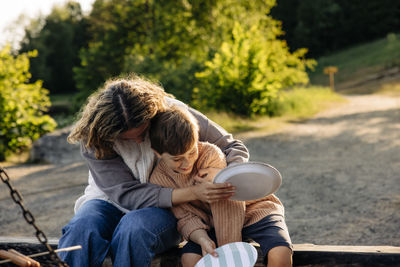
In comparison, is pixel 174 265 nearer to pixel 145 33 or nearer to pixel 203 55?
pixel 203 55

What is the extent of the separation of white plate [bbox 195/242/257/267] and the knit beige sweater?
0.32 ft

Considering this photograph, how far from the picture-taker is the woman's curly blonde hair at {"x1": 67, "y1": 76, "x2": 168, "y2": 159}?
7.04 feet

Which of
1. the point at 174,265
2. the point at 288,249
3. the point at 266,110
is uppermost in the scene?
the point at 288,249

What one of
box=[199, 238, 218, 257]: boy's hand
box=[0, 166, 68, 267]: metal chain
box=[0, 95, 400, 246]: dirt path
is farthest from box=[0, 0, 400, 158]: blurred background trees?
box=[0, 166, 68, 267]: metal chain

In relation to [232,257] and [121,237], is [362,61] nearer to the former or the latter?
[232,257]

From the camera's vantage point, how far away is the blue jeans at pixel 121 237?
2.15 meters

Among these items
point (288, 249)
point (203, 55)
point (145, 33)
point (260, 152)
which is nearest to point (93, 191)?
point (288, 249)

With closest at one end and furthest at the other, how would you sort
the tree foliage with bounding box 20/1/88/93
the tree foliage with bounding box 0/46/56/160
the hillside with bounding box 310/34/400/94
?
the tree foliage with bounding box 0/46/56/160 → the hillside with bounding box 310/34/400/94 → the tree foliage with bounding box 20/1/88/93

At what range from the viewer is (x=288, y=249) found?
2.14 meters

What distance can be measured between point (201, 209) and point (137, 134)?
0.55m

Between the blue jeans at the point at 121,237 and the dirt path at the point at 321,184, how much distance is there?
193 cm

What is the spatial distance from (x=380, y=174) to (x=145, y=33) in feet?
51.5

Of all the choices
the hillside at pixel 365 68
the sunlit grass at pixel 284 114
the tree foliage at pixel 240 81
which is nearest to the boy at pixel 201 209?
the sunlit grass at pixel 284 114

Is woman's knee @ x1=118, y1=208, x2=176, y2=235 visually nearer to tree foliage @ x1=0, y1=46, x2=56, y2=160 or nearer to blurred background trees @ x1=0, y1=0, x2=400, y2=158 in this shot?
tree foliage @ x1=0, y1=46, x2=56, y2=160
